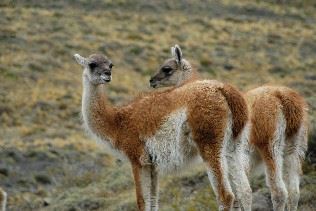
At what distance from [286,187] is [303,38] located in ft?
133

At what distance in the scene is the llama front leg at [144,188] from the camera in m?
8.47

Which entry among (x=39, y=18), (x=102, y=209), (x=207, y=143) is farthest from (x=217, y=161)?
(x=39, y=18)

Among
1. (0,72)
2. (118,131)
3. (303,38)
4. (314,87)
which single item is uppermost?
(303,38)

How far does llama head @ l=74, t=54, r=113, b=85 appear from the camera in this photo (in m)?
9.24

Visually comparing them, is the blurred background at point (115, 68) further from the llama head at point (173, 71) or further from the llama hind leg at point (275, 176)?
the llama hind leg at point (275, 176)

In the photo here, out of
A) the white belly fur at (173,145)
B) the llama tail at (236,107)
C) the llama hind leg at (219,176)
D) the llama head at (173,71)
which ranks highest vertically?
the llama head at (173,71)

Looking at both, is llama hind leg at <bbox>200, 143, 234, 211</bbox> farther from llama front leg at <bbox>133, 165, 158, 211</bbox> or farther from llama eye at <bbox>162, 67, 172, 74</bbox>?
llama eye at <bbox>162, 67, 172, 74</bbox>

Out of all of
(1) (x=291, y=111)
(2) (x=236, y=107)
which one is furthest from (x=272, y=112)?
(2) (x=236, y=107)

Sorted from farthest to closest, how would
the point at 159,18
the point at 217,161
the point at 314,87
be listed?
1. the point at 159,18
2. the point at 314,87
3. the point at 217,161

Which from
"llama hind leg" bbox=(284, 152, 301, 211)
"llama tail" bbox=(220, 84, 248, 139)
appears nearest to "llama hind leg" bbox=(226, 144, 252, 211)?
"llama tail" bbox=(220, 84, 248, 139)

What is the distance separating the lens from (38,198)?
1836 centimetres

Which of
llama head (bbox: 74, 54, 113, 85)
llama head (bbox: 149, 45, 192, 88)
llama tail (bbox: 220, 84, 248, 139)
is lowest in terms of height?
llama tail (bbox: 220, 84, 248, 139)

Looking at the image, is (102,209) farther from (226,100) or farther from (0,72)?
(0,72)

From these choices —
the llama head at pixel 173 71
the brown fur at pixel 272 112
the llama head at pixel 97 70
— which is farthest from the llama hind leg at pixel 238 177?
the llama head at pixel 173 71
